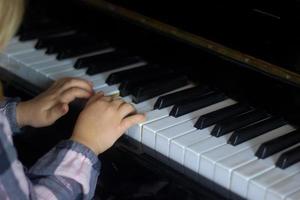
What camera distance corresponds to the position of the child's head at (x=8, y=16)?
1.37m

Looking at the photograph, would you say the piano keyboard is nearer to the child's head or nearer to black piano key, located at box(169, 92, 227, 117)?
black piano key, located at box(169, 92, 227, 117)

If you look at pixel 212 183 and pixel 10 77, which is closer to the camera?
pixel 212 183

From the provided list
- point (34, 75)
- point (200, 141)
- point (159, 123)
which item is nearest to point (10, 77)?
point (34, 75)

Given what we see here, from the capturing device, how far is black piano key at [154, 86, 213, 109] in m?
1.35

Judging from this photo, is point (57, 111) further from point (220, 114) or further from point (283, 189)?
point (283, 189)

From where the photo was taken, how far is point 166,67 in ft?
5.10

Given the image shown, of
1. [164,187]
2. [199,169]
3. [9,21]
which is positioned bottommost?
[164,187]

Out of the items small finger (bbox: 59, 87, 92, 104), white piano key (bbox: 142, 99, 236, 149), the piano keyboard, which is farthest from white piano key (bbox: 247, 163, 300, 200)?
small finger (bbox: 59, 87, 92, 104)

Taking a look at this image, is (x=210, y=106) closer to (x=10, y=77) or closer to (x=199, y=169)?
(x=199, y=169)

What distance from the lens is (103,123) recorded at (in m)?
1.29

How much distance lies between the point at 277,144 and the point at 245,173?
12 centimetres

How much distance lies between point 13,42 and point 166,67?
0.46 meters

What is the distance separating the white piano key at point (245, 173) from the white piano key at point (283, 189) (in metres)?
0.04

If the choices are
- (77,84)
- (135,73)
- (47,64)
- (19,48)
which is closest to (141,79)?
(135,73)
